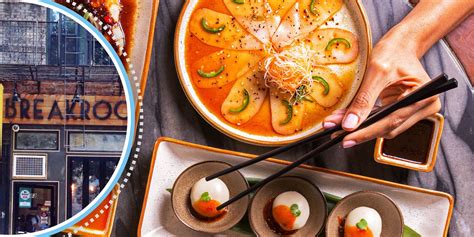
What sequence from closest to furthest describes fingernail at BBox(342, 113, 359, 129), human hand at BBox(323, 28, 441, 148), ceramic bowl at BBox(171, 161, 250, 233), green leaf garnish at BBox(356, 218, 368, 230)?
fingernail at BBox(342, 113, 359, 129) → human hand at BBox(323, 28, 441, 148) → green leaf garnish at BBox(356, 218, 368, 230) → ceramic bowl at BBox(171, 161, 250, 233)

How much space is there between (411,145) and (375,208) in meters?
0.41

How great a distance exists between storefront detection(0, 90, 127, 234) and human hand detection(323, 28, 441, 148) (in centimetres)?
121

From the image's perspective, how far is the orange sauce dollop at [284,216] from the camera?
312cm

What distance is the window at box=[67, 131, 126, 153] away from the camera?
317 cm

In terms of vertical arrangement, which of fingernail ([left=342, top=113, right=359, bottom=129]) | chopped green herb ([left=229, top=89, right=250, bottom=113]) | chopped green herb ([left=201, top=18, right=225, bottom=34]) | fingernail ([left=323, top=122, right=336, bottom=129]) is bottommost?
fingernail ([left=323, top=122, right=336, bottom=129])

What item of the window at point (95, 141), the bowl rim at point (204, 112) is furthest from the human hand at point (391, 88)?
the window at point (95, 141)

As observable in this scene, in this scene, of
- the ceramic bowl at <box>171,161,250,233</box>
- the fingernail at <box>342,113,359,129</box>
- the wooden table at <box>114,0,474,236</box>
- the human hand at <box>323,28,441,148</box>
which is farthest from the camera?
the wooden table at <box>114,0,474,236</box>

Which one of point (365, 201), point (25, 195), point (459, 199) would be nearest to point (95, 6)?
point (25, 195)

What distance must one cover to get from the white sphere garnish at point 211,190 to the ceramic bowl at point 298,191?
0.17 meters

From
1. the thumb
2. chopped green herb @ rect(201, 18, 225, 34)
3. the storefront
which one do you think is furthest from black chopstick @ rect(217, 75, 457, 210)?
chopped green herb @ rect(201, 18, 225, 34)

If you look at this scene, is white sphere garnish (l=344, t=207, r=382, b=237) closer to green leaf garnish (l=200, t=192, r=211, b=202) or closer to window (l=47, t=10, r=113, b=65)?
green leaf garnish (l=200, t=192, r=211, b=202)

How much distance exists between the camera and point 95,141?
3178 mm

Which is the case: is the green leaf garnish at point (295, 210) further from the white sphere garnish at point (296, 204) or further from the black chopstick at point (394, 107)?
A: the black chopstick at point (394, 107)

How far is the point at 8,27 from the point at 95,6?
1.57 ft
